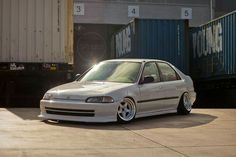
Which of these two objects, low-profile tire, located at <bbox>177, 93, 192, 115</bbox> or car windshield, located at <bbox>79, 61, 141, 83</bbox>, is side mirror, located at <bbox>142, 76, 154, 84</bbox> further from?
low-profile tire, located at <bbox>177, 93, 192, 115</bbox>

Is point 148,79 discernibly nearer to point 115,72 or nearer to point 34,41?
point 115,72

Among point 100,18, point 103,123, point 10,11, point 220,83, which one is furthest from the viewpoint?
point 100,18

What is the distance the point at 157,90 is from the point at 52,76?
4475mm

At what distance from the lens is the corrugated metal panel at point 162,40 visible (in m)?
21.5

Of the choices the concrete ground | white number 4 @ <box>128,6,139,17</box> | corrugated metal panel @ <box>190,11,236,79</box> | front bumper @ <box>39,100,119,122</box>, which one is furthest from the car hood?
white number 4 @ <box>128,6,139,17</box>

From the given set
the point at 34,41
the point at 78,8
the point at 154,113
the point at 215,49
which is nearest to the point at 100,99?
the point at 154,113

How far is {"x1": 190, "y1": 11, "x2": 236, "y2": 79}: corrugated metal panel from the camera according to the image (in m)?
18.6

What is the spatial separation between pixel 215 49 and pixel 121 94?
10921 millimetres

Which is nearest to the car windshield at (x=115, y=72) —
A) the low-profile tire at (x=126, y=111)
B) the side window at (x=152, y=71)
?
the side window at (x=152, y=71)

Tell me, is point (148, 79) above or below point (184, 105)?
above

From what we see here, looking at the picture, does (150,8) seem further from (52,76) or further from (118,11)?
(52,76)

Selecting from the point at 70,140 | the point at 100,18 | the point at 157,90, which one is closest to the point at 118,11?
the point at 100,18

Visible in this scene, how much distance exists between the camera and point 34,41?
1402 centimetres

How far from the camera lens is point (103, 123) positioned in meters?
10.0
